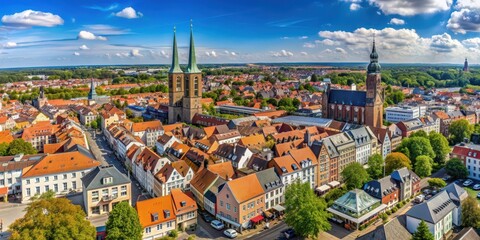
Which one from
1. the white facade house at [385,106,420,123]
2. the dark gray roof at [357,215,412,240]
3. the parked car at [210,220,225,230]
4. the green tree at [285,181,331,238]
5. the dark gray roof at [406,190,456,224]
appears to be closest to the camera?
the dark gray roof at [357,215,412,240]

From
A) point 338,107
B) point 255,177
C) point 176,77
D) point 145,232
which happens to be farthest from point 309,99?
point 145,232

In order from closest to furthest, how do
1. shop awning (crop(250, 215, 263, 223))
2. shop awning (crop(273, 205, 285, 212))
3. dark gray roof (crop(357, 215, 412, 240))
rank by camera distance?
dark gray roof (crop(357, 215, 412, 240)), shop awning (crop(250, 215, 263, 223)), shop awning (crop(273, 205, 285, 212))

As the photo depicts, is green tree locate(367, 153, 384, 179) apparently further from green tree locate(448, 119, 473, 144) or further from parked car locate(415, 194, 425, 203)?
green tree locate(448, 119, 473, 144)

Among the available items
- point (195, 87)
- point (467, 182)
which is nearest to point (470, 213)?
point (467, 182)

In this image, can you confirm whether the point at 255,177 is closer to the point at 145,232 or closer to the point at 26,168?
the point at 145,232

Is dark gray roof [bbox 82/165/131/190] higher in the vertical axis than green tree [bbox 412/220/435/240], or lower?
higher

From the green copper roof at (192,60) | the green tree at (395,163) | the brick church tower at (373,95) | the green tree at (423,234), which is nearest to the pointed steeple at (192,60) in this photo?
the green copper roof at (192,60)

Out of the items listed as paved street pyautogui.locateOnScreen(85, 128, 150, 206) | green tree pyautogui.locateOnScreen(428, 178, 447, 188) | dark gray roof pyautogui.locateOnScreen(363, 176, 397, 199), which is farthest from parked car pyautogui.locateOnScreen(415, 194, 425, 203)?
paved street pyautogui.locateOnScreen(85, 128, 150, 206)
